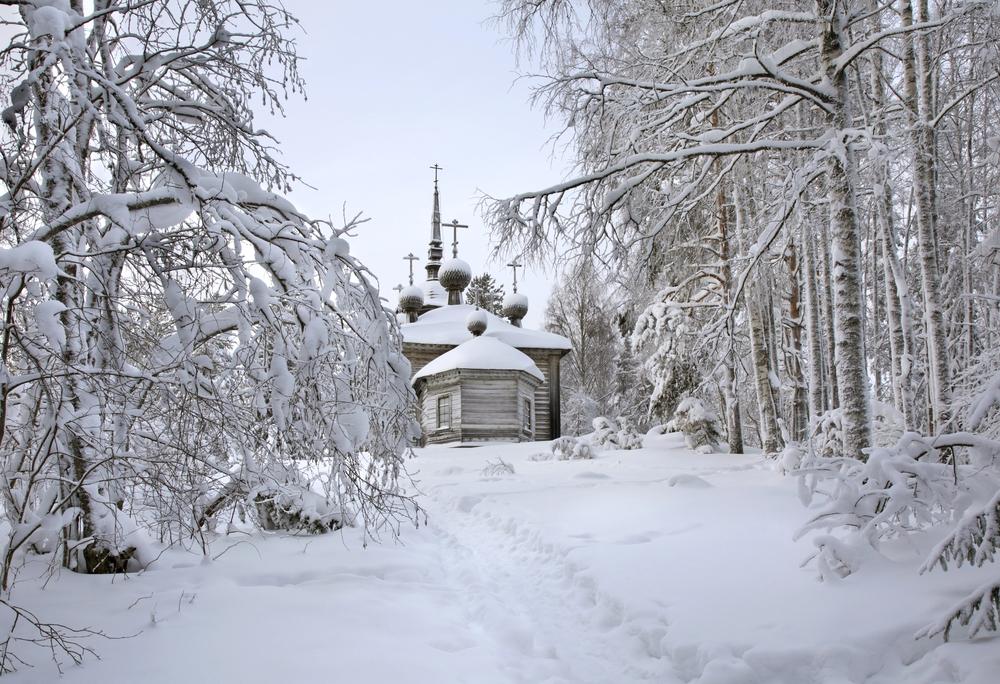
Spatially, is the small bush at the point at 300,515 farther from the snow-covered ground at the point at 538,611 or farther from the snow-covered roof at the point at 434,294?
the snow-covered roof at the point at 434,294

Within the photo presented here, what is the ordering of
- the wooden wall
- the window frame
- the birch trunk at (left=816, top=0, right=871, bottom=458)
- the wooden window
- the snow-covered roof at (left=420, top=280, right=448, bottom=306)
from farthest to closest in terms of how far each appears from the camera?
the snow-covered roof at (left=420, top=280, right=448, bottom=306), the wooden window, the window frame, the wooden wall, the birch trunk at (left=816, top=0, right=871, bottom=458)

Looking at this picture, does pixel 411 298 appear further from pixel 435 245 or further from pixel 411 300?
pixel 435 245

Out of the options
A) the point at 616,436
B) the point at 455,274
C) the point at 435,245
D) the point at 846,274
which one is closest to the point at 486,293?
the point at 435,245

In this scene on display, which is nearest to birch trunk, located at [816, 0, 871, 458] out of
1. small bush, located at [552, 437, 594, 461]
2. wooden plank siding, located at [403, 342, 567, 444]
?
small bush, located at [552, 437, 594, 461]

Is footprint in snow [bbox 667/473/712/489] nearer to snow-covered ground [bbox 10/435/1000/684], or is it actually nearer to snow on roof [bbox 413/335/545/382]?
snow-covered ground [bbox 10/435/1000/684]

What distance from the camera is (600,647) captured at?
4.15 meters

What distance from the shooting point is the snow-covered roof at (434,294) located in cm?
3284

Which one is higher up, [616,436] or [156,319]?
[156,319]

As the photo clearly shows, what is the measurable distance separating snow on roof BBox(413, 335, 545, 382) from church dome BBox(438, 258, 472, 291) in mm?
7976

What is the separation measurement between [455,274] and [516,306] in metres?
3.26

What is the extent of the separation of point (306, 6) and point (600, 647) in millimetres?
5460

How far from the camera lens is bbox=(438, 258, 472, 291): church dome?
31.0 m

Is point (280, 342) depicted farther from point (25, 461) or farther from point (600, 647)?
point (600, 647)

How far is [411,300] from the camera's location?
1198 inches
